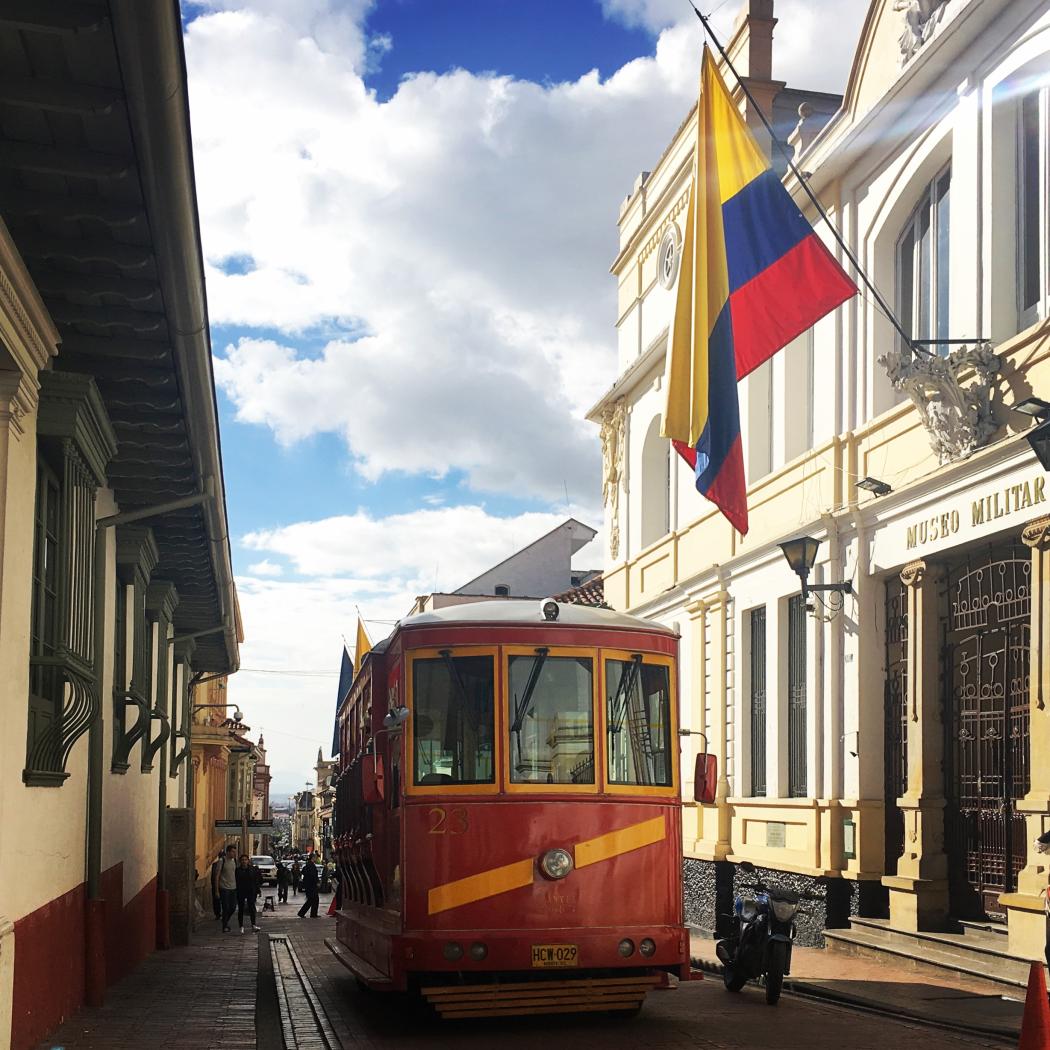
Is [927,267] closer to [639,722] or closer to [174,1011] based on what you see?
[639,722]

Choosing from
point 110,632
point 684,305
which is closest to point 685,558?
point 684,305

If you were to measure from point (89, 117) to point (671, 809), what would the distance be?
6900 mm

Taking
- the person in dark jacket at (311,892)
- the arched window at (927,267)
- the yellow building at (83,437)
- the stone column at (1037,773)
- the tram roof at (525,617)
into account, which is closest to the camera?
the yellow building at (83,437)

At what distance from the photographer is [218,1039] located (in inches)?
439

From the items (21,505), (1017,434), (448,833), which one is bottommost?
(448,833)

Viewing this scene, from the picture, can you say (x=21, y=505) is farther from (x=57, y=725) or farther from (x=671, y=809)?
(x=671, y=809)

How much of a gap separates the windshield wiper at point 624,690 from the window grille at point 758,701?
38.5 ft

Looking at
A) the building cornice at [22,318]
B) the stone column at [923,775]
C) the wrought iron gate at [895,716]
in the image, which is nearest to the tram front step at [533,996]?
the building cornice at [22,318]

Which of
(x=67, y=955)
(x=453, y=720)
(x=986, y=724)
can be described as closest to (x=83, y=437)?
(x=453, y=720)

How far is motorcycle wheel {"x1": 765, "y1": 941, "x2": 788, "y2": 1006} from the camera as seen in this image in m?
13.1

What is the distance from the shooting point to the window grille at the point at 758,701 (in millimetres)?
23078

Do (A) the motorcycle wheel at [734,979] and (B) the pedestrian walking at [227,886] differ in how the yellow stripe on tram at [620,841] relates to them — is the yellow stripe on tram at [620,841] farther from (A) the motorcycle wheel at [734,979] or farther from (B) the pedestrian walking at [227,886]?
(B) the pedestrian walking at [227,886]

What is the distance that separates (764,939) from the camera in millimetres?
13469

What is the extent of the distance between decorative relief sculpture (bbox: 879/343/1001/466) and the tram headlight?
23.5ft
